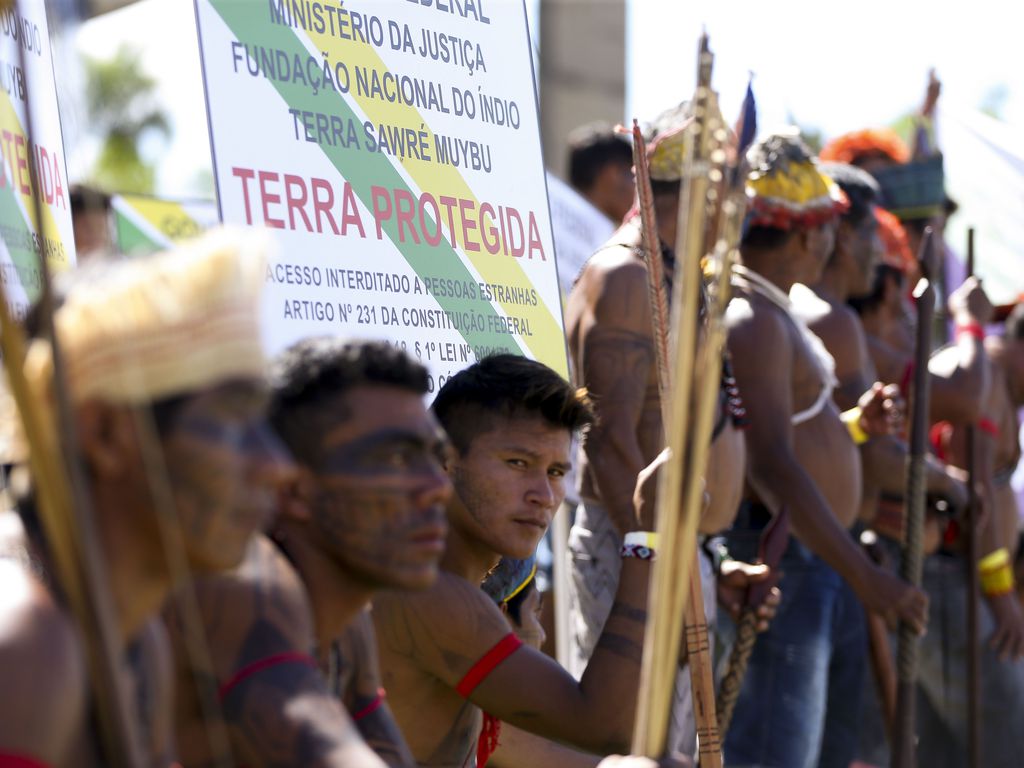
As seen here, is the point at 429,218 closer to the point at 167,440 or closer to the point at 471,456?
the point at 471,456

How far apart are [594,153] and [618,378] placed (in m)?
3.91

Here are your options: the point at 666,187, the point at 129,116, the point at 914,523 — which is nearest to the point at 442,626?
the point at 666,187

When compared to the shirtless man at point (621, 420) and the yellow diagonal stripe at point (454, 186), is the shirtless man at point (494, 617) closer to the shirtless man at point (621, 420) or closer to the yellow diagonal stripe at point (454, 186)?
the yellow diagonal stripe at point (454, 186)

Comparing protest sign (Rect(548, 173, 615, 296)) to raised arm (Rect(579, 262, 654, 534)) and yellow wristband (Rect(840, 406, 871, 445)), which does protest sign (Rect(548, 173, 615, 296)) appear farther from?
raised arm (Rect(579, 262, 654, 534))

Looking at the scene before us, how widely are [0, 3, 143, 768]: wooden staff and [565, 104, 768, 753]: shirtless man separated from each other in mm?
2865

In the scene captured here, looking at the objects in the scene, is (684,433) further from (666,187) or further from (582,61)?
(582,61)

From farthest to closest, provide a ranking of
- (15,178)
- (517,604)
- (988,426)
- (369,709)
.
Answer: (988,426) → (517,604) → (15,178) → (369,709)

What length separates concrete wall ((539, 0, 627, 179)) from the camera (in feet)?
50.3

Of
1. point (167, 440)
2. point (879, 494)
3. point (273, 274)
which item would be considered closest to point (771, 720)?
Result: point (879, 494)

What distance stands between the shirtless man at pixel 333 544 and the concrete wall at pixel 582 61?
1264 cm

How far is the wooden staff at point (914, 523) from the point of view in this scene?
5520mm

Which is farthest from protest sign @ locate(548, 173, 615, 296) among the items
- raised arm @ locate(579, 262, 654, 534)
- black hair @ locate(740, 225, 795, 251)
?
raised arm @ locate(579, 262, 654, 534)

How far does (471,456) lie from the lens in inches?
152

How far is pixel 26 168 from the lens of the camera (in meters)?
3.78
